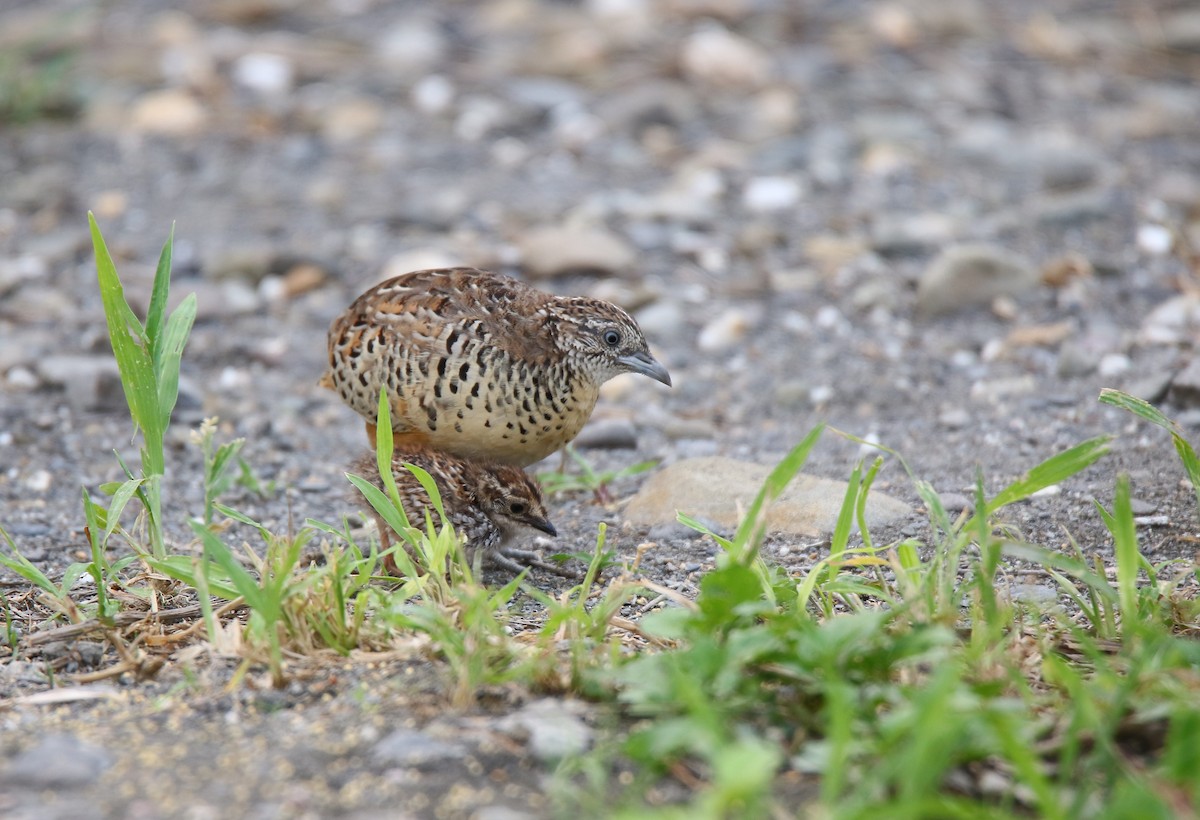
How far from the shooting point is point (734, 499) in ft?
18.2

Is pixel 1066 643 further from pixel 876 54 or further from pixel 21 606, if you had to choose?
pixel 876 54

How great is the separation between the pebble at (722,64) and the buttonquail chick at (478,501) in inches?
249

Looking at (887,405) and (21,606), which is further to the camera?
(887,405)

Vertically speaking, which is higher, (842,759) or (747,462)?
(842,759)

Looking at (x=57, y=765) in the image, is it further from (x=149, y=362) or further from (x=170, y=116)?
(x=170, y=116)

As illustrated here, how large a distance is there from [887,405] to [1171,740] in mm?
4030

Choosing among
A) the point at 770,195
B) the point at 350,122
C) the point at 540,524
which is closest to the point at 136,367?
the point at 540,524

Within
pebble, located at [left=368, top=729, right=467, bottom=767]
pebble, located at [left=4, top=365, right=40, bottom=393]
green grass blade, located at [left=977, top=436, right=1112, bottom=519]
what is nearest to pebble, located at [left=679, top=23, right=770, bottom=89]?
pebble, located at [left=4, top=365, right=40, bottom=393]

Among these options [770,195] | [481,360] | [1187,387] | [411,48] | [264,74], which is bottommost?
[1187,387]

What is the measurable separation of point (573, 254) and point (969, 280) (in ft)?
7.52

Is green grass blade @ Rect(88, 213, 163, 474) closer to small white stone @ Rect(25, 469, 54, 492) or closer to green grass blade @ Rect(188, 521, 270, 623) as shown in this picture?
green grass blade @ Rect(188, 521, 270, 623)

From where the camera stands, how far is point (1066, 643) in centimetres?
404

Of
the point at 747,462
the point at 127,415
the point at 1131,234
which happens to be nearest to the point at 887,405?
the point at 747,462

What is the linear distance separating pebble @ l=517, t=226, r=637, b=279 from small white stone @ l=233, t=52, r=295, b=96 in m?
3.47
